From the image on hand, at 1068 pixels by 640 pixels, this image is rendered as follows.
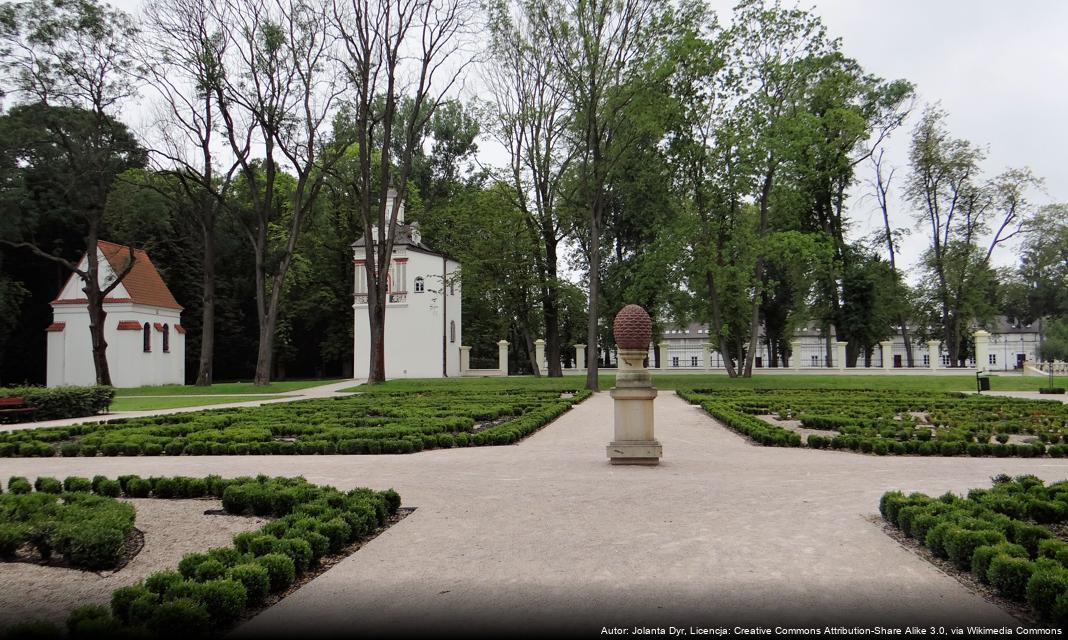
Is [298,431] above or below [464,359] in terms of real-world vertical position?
below

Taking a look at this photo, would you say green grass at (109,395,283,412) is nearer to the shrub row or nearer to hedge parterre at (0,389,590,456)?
the shrub row

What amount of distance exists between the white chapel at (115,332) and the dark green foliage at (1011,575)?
4236cm

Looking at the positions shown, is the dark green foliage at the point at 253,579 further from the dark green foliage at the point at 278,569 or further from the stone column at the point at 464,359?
the stone column at the point at 464,359

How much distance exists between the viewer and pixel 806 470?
9.33m

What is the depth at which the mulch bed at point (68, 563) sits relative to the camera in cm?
519

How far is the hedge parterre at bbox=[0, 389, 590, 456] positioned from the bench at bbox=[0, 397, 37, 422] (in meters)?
4.08

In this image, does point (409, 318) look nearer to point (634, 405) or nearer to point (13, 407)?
point (13, 407)

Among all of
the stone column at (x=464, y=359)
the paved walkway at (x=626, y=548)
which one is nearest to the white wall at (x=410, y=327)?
the stone column at (x=464, y=359)

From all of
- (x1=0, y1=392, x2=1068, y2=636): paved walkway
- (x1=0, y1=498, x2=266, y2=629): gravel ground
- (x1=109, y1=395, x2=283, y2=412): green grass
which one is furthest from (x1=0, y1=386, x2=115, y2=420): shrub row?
(x1=0, y1=498, x2=266, y2=629): gravel ground

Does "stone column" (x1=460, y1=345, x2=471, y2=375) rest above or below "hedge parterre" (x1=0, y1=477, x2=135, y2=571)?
above

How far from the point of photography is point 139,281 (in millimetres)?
41906

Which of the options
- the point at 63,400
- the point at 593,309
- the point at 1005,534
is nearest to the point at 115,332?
the point at 63,400

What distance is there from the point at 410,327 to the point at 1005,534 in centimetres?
4052

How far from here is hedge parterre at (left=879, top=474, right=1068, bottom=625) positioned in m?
4.16
